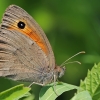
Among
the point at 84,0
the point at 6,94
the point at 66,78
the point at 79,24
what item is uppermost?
the point at 84,0

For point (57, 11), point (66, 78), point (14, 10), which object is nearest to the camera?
point (14, 10)

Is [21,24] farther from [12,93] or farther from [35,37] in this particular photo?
[12,93]

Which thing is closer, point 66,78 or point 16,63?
point 16,63

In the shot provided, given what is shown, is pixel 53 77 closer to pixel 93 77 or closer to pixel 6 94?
pixel 93 77

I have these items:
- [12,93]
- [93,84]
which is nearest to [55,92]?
[93,84]

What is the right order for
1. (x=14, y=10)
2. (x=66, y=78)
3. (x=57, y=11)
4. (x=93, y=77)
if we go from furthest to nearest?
(x=57, y=11), (x=66, y=78), (x=14, y=10), (x=93, y=77)

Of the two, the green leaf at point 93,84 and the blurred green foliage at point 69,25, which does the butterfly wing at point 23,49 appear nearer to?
the green leaf at point 93,84

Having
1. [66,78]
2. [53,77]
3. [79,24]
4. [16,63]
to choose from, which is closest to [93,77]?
[53,77]
